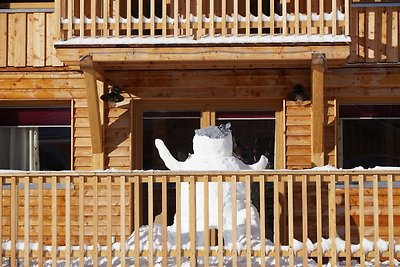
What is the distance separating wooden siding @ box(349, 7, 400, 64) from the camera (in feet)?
37.2

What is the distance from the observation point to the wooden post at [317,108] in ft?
33.4

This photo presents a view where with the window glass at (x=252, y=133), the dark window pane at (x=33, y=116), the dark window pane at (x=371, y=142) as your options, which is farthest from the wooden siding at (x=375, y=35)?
the dark window pane at (x=33, y=116)

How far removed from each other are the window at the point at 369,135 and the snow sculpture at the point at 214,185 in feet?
7.34

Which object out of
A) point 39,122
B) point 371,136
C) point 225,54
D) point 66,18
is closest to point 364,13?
point 371,136

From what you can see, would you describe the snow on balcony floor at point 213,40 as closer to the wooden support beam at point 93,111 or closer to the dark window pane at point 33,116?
the wooden support beam at point 93,111

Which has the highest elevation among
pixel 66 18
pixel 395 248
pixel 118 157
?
pixel 66 18

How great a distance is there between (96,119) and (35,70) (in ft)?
4.71

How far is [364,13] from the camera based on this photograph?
11422 mm

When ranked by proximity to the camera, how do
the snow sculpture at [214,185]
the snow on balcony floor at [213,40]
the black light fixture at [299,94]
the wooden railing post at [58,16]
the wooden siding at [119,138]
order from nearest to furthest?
1. the snow sculpture at [214,185]
2. the snow on balcony floor at [213,40]
3. the wooden railing post at [58,16]
4. the black light fixture at [299,94]
5. the wooden siding at [119,138]

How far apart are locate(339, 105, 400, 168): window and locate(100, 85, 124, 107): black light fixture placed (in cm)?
336

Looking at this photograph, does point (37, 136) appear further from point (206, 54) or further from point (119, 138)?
point (206, 54)

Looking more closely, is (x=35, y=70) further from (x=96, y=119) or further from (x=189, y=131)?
(x=189, y=131)

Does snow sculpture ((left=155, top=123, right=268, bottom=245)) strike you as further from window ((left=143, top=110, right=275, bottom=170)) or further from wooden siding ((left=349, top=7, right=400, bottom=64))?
wooden siding ((left=349, top=7, right=400, bottom=64))

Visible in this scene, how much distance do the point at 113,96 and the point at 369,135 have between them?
3.90 meters
